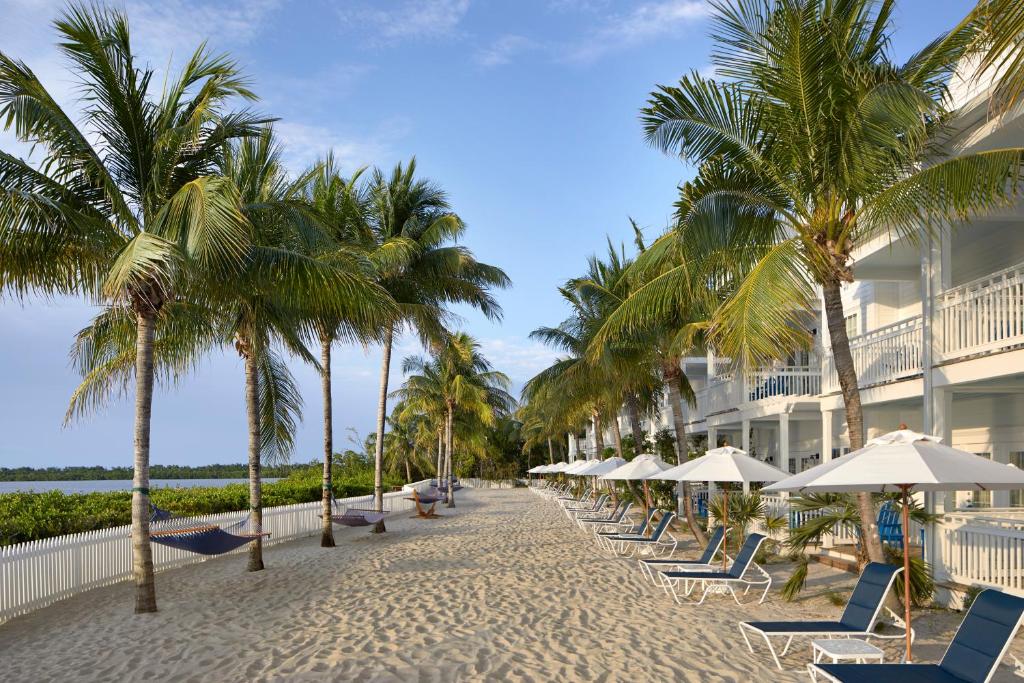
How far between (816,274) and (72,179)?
336 inches

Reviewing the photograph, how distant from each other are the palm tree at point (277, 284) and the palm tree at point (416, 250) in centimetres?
420

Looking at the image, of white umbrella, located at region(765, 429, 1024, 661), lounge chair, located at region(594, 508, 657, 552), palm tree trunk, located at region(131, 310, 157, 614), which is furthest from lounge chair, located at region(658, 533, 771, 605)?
palm tree trunk, located at region(131, 310, 157, 614)

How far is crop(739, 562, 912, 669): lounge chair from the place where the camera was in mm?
6801

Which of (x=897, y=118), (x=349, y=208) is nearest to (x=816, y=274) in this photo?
(x=897, y=118)

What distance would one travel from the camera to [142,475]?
943 centimetres

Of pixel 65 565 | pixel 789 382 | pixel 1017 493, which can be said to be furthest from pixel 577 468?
pixel 65 565

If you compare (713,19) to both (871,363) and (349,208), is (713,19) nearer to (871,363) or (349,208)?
(871,363)

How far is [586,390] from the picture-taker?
23.4 m

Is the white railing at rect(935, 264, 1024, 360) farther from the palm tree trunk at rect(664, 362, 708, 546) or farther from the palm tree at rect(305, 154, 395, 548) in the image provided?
the palm tree at rect(305, 154, 395, 548)

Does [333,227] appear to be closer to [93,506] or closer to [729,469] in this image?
[93,506]

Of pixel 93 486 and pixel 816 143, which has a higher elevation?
pixel 816 143

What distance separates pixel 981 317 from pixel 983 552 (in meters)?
2.85

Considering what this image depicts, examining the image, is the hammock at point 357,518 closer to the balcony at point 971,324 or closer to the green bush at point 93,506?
the green bush at point 93,506

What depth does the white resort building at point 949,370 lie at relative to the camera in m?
9.28
